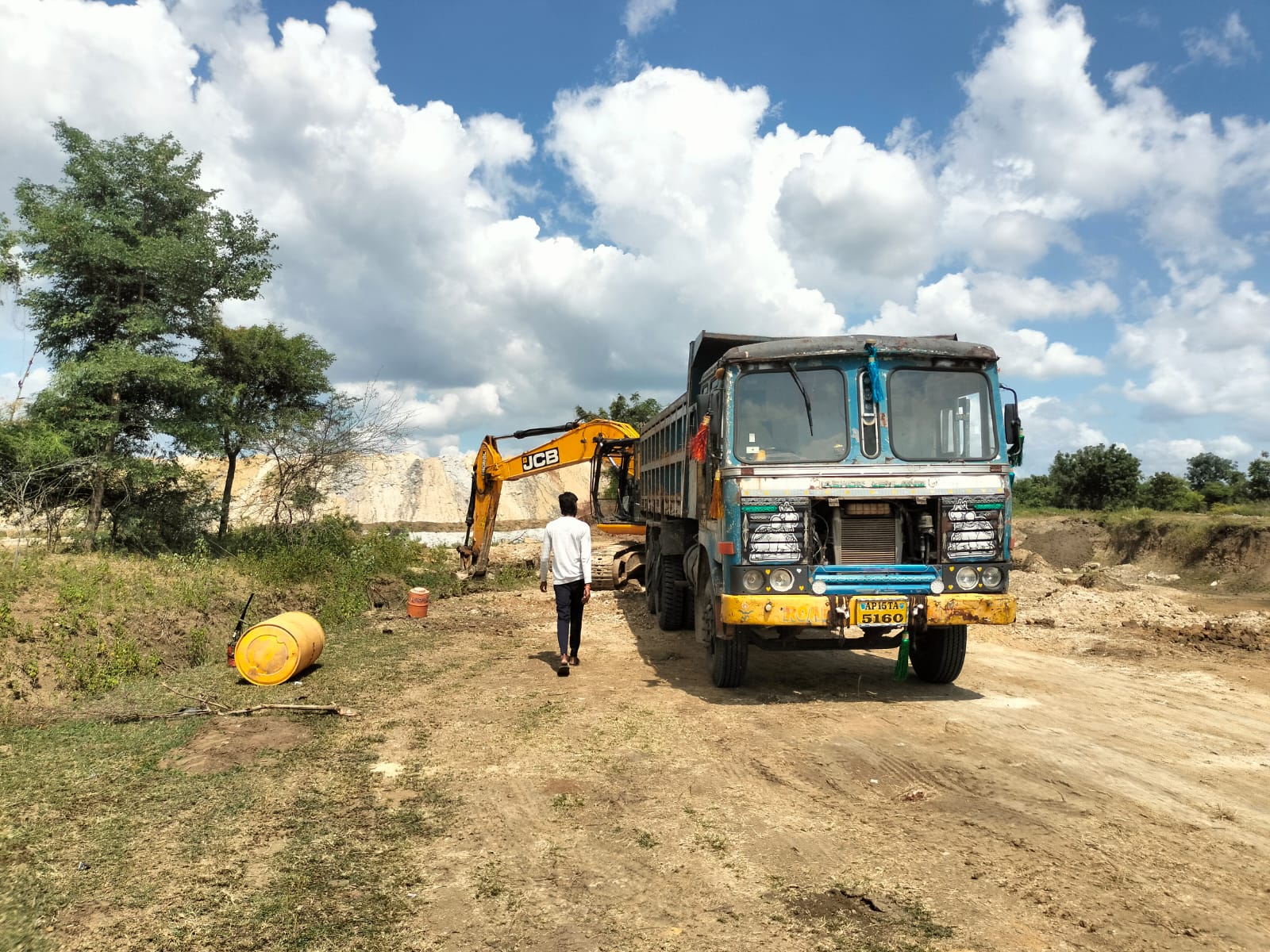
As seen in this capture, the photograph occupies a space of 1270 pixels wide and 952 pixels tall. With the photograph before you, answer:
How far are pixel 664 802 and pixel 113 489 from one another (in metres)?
13.6

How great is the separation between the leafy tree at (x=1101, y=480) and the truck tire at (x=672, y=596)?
29.1 metres

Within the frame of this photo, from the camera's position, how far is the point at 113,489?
48.0ft

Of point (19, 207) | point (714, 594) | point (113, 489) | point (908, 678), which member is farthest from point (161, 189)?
point (908, 678)

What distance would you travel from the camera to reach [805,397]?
7301 mm

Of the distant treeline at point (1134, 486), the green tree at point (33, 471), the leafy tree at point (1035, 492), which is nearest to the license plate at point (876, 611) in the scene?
the green tree at point (33, 471)

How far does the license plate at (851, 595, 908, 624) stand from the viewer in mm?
6922

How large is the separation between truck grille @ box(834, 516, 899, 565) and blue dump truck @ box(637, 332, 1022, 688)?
0.5 inches

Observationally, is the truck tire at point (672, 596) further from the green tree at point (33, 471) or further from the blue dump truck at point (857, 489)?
the green tree at point (33, 471)

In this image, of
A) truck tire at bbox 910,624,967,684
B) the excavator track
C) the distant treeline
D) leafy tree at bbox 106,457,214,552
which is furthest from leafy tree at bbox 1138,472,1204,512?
leafy tree at bbox 106,457,214,552

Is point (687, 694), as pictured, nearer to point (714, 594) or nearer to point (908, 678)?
point (714, 594)

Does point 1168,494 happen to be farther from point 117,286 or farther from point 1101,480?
point 117,286

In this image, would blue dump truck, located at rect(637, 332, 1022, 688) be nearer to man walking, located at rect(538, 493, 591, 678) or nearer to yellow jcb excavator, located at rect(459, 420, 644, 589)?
man walking, located at rect(538, 493, 591, 678)

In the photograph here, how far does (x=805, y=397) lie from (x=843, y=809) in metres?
3.63

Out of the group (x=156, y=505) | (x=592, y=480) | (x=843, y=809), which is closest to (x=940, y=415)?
(x=843, y=809)
